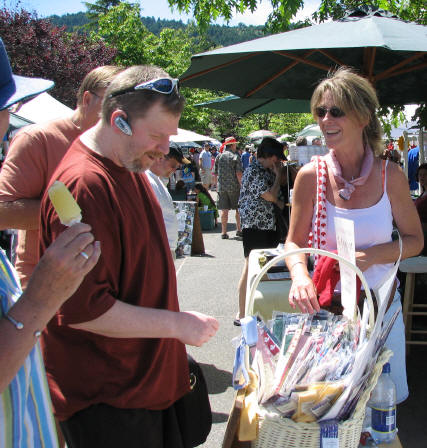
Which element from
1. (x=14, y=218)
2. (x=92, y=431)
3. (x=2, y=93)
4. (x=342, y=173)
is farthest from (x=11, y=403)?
(x=342, y=173)

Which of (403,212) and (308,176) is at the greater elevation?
(308,176)

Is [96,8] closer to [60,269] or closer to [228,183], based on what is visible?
[228,183]

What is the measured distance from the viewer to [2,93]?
3.58 ft

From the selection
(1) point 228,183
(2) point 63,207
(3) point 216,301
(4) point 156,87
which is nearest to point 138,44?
(1) point 228,183

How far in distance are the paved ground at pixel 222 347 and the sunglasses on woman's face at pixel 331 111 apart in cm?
202

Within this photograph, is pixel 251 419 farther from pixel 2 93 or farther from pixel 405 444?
pixel 405 444

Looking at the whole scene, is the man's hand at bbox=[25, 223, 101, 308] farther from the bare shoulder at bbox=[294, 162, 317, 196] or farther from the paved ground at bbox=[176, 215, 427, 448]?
the paved ground at bbox=[176, 215, 427, 448]

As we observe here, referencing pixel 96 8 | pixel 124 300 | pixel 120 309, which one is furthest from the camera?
pixel 96 8

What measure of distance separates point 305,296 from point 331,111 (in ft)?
2.85

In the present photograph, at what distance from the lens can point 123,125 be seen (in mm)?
1474

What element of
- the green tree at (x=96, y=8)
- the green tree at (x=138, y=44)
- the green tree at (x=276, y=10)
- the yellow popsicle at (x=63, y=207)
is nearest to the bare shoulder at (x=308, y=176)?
the yellow popsicle at (x=63, y=207)

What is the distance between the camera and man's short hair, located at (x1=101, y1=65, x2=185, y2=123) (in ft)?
4.86

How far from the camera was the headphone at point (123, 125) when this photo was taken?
4.83 feet

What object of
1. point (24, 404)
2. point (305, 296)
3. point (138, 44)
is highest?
point (138, 44)
